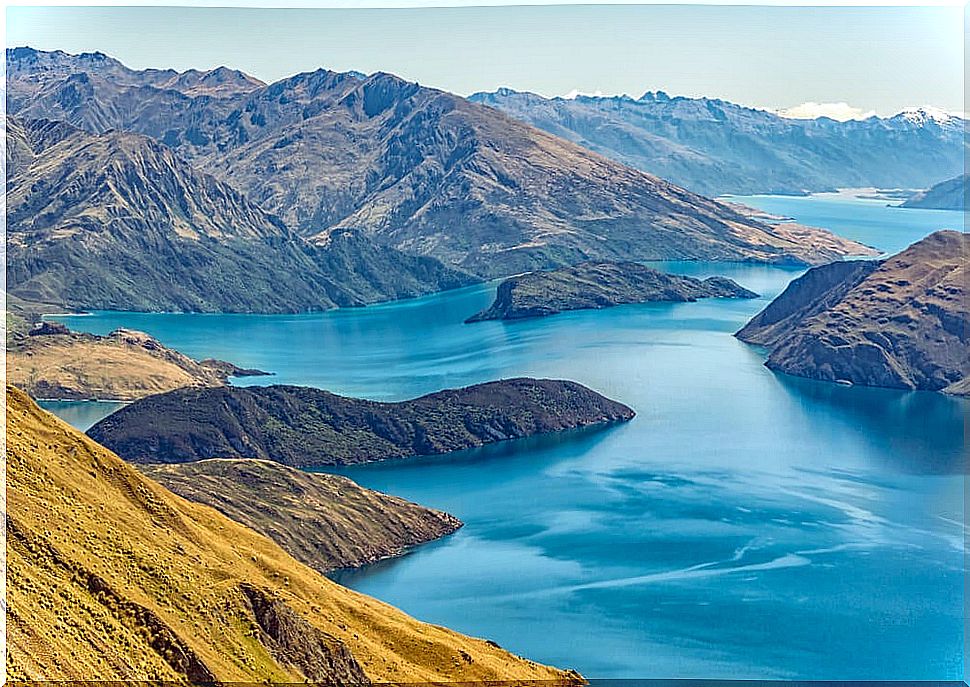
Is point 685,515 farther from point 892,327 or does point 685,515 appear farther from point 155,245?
point 155,245

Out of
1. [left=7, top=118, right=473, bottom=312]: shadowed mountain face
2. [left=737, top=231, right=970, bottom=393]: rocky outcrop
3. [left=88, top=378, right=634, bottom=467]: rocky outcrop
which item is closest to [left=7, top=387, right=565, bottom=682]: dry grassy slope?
[left=88, top=378, right=634, bottom=467]: rocky outcrop

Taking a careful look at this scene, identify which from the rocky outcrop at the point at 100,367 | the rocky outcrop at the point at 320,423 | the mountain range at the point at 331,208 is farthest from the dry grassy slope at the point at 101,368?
the mountain range at the point at 331,208

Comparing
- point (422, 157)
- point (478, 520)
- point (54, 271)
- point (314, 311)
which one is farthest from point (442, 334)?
point (422, 157)

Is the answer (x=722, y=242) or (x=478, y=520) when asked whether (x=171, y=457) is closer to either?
(x=478, y=520)

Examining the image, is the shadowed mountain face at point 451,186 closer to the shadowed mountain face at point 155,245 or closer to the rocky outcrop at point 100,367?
the shadowed mountain face at point 155,245

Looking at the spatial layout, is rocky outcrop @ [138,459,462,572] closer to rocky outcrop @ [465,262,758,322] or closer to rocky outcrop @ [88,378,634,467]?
rocky outcrop @ [88,378,634,467]
